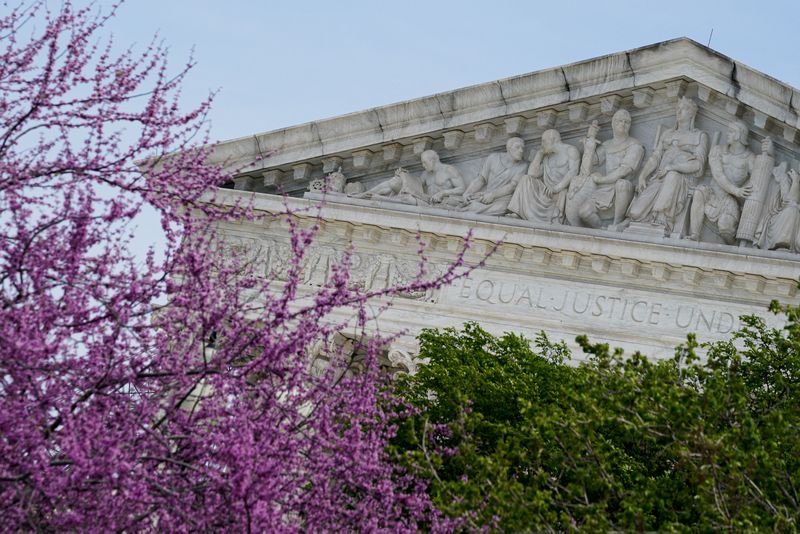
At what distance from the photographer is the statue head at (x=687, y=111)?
89.9 feet

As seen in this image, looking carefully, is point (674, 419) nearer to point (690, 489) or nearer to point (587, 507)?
point (587, 507)

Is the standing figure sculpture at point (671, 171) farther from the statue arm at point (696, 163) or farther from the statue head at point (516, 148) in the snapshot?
the statue head at point (516, 148)

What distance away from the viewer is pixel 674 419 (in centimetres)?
1529

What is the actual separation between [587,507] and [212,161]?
1562cm

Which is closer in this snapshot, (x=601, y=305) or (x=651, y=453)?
(x=651, y=453)

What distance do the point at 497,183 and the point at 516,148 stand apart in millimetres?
610

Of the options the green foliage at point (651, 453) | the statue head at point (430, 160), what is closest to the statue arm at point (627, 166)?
the statue head at point (430, 160)

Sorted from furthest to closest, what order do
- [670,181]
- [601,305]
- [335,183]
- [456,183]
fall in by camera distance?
1. [335,183]
2. [456,183]
3. [601,305]
4. [670,181]

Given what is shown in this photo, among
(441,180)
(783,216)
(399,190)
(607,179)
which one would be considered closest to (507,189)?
(441,180)

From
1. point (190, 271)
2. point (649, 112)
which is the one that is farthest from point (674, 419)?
point (649, 112)

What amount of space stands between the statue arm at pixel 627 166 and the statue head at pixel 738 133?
134 centimetres

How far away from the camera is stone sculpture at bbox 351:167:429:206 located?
2845 cm

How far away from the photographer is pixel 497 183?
28.2 meters

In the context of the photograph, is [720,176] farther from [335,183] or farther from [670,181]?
[335,183]
